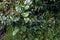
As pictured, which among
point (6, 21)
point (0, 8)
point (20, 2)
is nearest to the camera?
point (6, 21)

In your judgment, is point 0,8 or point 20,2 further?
point 0,8

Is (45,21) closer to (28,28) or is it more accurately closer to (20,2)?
(28,28)

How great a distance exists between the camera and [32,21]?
8.55ft

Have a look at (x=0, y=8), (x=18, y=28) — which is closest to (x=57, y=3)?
(x=18, y=28)

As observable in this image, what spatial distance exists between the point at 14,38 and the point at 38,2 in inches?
23.3

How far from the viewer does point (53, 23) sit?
8.91ft

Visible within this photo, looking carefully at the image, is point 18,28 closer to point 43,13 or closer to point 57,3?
point 43,13

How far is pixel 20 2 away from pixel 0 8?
0.36 metres

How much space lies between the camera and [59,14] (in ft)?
9.20

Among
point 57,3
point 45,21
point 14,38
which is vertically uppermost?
point 57,3

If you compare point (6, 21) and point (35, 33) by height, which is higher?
point (6, 21)

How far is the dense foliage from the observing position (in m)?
2.56

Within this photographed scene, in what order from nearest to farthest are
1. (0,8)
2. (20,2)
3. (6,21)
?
(6,21)
(20,2)
(0,8)

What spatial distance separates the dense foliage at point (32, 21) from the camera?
2.56 metres
